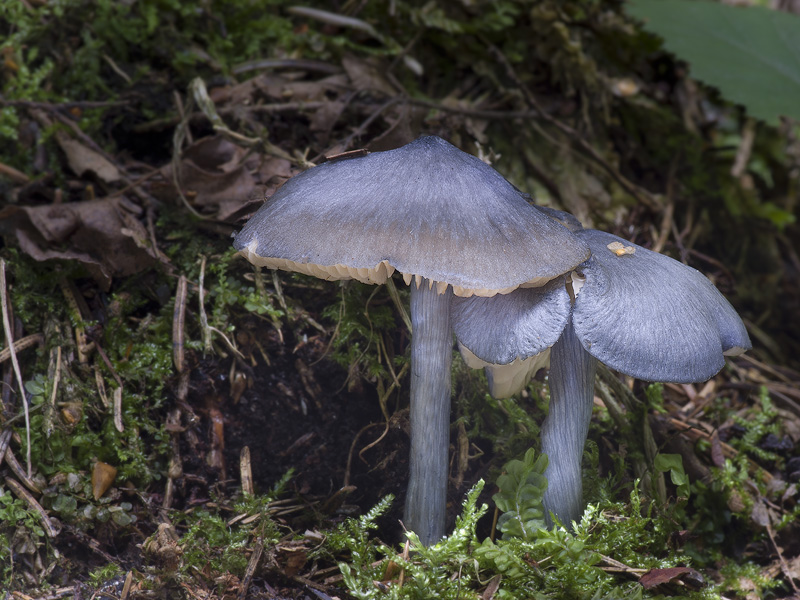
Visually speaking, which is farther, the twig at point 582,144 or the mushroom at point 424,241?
the twig at point 582,144

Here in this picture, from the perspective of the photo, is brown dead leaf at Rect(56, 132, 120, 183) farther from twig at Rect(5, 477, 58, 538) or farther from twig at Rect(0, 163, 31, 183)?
twig at Rect(5, 477, 58, 538)

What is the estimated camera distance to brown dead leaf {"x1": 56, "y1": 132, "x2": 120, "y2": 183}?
2.33 metres

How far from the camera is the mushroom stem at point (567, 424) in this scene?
1.79 m

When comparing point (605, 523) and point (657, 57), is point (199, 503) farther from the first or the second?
point (657, 57)

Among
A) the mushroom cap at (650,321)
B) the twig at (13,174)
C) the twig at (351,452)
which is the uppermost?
the mushroom cap at (650,321)

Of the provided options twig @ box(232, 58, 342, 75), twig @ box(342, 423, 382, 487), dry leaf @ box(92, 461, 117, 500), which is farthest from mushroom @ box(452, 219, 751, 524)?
twig @ box(232, 58, 342, 75)

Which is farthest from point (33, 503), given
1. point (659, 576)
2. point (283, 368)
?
point (659, 576)

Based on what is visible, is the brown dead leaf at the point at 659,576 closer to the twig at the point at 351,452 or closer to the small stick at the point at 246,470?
the twig at the point at 351,452

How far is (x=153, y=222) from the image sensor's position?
227cm

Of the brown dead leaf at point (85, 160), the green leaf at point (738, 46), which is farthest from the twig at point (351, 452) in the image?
the green leaf at point (738, 46)

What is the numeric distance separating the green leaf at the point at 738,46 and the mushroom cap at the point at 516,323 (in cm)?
210

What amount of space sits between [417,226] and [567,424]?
30.5 inches

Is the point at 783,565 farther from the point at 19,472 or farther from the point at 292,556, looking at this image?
the point at 19,472

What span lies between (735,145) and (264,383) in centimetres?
292
